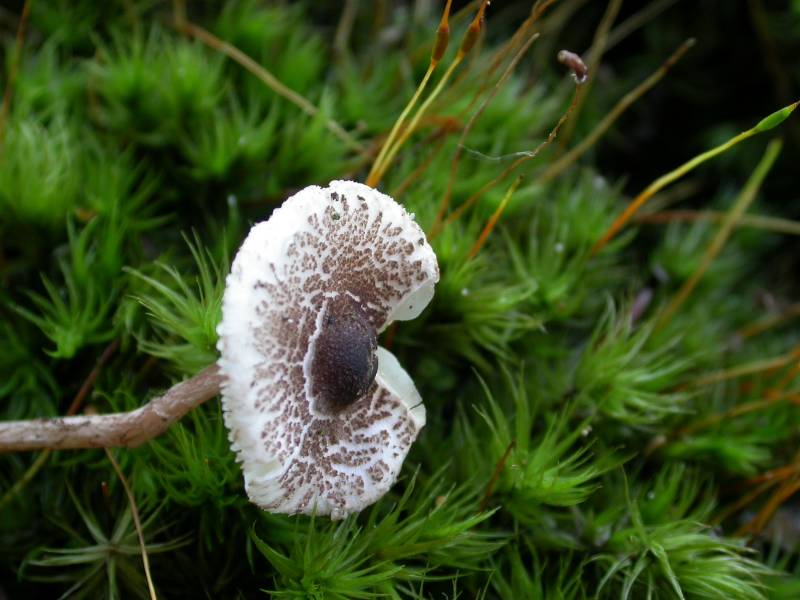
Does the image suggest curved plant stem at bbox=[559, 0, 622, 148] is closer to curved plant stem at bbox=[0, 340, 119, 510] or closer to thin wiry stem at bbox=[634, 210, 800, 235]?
thin wiry stem at bbox=[634, 210, 800, 235]

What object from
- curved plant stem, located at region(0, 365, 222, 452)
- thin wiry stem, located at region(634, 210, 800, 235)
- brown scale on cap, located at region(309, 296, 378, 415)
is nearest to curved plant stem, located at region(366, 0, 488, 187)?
brown scale on cap, located at region(309, 296, 378, 415)

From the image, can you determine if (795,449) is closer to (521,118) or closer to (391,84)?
(521,118)

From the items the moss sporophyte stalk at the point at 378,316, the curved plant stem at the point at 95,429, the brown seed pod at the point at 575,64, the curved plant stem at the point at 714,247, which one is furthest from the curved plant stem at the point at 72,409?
the curved plant stem at the point at 714,247

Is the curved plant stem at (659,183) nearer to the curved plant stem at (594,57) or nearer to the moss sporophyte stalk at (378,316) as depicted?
the moss sporophyte stalk at (378,316)

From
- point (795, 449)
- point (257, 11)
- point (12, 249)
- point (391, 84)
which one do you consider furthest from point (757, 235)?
point (12, 249)

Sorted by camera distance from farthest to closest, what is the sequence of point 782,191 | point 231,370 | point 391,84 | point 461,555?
1. point 782,191
2. point 391,84
3. point 461,555
4. point 231,370

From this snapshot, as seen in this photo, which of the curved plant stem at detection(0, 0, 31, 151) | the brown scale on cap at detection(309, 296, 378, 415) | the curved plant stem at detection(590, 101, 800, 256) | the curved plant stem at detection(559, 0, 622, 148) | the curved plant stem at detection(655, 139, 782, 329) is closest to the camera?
the brown scale on cap at detection(309, 296, 378, 415)

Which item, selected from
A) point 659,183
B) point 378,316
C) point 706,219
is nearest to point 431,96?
point 378,316
